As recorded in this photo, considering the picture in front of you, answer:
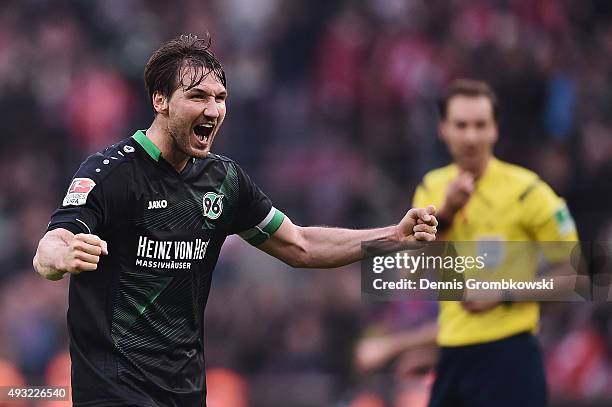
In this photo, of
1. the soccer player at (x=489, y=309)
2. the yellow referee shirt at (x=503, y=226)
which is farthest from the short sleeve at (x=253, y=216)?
the yellow referee shirt at (x=503, y=226)

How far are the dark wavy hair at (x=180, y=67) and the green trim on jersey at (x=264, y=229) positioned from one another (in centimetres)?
69

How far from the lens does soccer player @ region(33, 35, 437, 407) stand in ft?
15.5

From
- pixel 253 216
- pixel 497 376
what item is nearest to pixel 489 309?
pixel 497 376

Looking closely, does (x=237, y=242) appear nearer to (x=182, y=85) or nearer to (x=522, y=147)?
(x=522, y=147)

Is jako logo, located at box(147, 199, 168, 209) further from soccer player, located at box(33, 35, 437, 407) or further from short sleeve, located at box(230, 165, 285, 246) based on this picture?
short sleeve, located at box(230, 165, 285, 246)

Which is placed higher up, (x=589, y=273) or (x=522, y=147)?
(x=522, y=147)

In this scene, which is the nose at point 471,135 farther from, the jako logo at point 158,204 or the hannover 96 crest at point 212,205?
the jako logo at point 158,204

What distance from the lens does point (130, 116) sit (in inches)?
504

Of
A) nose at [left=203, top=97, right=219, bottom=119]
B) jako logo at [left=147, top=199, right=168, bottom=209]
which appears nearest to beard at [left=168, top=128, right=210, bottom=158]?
nose at [left=203, top=97, right=219, bottom=119]

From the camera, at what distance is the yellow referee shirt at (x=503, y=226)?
6.72 metres

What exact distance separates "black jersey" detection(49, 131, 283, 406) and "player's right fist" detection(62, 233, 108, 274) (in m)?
0.29

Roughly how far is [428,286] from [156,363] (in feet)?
5.74

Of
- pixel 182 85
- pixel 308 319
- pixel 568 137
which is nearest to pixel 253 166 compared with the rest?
pixel 308 319

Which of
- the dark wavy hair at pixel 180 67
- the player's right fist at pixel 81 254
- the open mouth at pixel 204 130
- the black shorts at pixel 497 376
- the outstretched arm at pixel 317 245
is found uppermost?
the dark wavy hair at pixel 180 67
